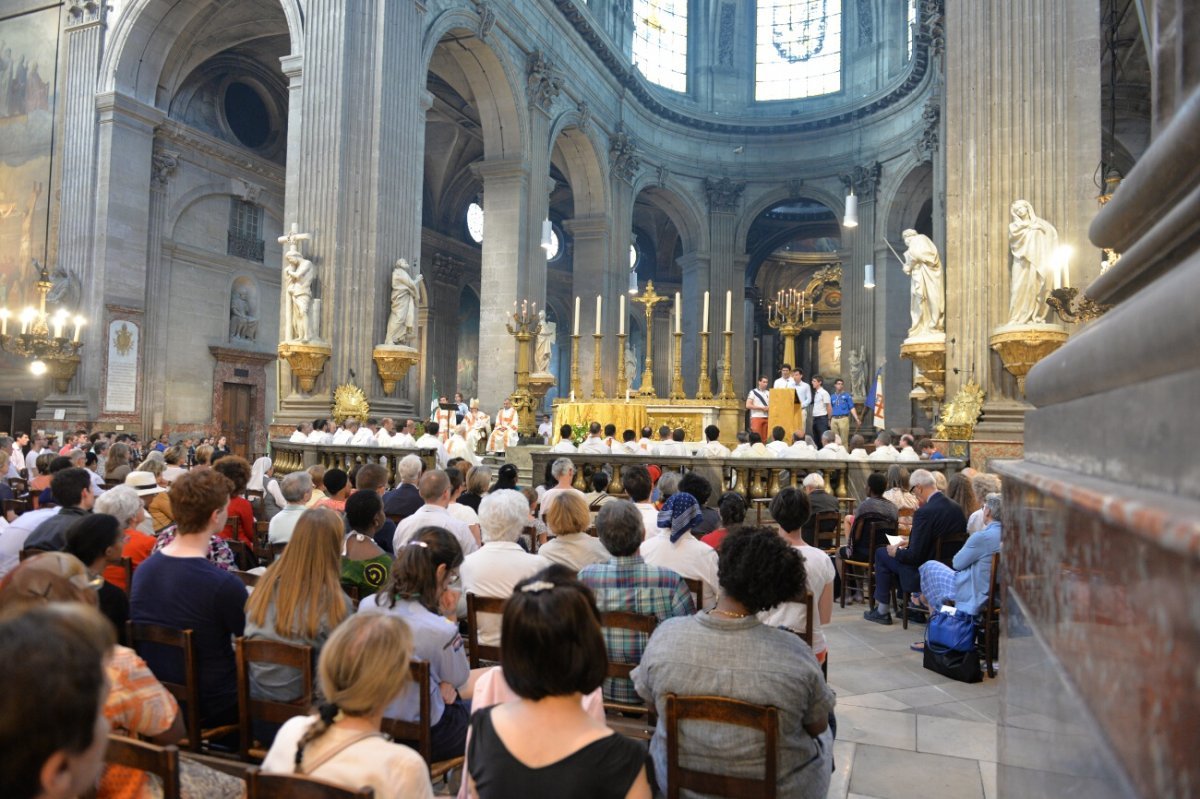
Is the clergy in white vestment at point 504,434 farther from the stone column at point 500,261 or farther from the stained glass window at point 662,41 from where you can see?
the stained glass window at point 662,41

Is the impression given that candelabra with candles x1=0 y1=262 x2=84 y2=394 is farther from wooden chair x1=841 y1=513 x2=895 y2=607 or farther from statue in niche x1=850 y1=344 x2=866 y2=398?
statue in niche x1=850 y1=344 x2=866 y2=398

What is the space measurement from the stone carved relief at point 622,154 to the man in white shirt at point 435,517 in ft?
73.0

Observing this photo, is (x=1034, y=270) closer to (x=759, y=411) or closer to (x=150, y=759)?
(x=759, y=411)

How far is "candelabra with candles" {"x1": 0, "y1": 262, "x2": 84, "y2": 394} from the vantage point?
57.5ft

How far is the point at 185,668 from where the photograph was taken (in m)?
3.17

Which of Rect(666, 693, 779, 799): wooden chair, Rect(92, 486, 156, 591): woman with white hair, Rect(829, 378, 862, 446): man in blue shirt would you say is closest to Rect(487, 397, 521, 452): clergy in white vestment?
Rect(829, 378, 862, 446): man in blue shirt

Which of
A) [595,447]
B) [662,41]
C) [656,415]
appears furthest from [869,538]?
[662,41]

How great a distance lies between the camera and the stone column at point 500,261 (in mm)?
20219

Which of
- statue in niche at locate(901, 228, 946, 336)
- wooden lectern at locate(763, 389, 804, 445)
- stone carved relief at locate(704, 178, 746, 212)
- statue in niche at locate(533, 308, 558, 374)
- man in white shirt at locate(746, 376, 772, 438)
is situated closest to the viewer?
statue in niche at locate(901, 228, 946, 336)


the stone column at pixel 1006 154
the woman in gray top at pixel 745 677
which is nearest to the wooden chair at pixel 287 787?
the woman in gray top at pixel 745 677

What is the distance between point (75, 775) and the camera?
1108mm

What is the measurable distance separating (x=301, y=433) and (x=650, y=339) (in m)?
9.32

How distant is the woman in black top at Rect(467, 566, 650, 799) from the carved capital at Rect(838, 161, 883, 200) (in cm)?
2827

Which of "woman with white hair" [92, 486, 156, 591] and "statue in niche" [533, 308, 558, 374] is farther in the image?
"statue in niche" [533, 308, 558, 374]
